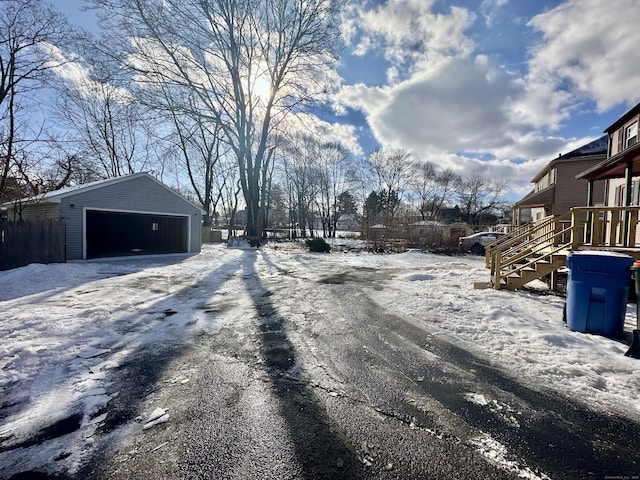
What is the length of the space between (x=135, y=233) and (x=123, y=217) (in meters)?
1.26

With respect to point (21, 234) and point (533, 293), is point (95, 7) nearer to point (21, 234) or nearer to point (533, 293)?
point (21, 234)

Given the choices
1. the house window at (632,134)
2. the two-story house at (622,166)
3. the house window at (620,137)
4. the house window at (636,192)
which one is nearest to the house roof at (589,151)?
the two-story house at (622,166)

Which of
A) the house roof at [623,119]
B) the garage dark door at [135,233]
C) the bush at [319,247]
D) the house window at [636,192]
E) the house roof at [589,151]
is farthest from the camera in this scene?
the bush at [319,247]

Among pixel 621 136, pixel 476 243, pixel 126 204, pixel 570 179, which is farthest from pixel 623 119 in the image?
pixel 126 204

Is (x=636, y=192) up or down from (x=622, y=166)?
down

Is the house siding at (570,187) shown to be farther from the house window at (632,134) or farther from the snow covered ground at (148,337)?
the snow covered ground at (148,337)

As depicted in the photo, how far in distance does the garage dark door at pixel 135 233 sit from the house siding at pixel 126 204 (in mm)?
642

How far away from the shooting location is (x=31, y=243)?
9.45 m

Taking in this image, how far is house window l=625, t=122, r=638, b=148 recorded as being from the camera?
10.3m

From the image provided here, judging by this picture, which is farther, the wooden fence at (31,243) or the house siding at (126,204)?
the house siding at (126,204)

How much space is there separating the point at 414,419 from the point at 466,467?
497mm

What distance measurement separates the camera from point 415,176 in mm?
43125

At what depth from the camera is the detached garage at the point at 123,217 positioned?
1120cm

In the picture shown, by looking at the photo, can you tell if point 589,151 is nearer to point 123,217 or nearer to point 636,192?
point 636,192
